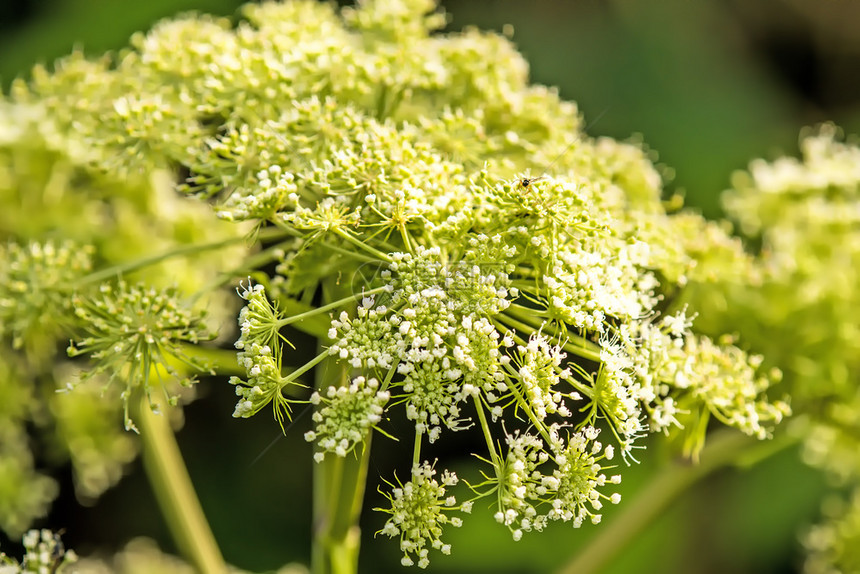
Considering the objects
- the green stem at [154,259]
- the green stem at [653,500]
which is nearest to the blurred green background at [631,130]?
the green stem at [653,500]

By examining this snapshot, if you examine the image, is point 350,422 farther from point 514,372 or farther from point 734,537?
point 734,537

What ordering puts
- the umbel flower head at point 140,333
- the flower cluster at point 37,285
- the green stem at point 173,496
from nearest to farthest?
1. the umbel flower head at point 140,333
2. the flower cluster at point 37,285
3. the green stem at point 173,496

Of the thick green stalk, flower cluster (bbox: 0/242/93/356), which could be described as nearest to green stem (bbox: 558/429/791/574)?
the thick green stalk

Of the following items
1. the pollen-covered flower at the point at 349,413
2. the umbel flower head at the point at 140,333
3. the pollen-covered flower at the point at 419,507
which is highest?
the pollen-covered flower at the point at 349,413

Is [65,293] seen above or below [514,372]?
below

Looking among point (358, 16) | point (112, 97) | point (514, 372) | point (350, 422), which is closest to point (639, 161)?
point (358, 16)

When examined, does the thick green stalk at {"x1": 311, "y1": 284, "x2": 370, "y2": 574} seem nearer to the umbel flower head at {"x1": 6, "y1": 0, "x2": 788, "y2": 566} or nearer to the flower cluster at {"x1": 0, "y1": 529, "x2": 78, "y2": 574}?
the umbel flower head at {"x1": 6, "y1": 0, "x2": 788, "y2": 566}

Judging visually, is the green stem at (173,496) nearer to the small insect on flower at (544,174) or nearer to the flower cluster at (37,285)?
the flower cluster at (37,285)
